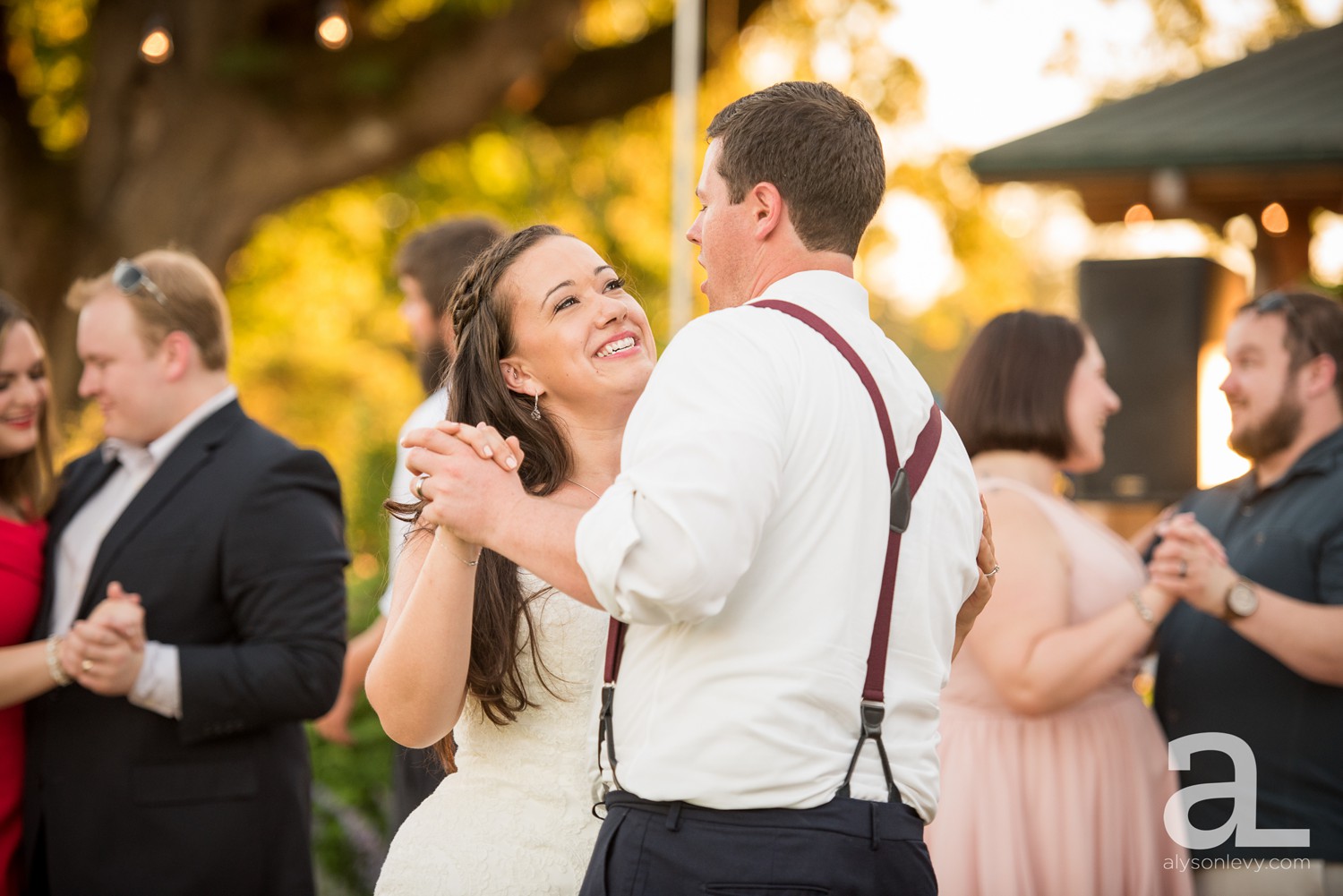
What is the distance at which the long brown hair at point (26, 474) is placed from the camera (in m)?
3.88

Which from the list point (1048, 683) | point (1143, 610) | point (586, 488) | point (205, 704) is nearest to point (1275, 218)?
point (1143, 610)

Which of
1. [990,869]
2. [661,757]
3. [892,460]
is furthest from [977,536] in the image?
[990,869]

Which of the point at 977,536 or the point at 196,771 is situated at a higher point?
the point at 977,536

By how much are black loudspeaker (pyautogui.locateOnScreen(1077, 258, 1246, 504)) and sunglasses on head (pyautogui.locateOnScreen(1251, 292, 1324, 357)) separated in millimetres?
2551

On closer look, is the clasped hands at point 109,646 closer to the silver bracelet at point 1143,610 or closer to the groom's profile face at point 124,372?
the groom's profile face at point 124,372

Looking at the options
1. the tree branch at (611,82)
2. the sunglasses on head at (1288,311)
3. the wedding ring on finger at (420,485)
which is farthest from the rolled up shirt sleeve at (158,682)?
the tree branch at (611,82)

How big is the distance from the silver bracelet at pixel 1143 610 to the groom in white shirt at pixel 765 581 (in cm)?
155

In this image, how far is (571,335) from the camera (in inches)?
111

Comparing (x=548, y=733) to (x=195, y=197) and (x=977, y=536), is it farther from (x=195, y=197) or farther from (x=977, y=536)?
(x=195, y=197)

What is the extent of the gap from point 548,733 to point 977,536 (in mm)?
965

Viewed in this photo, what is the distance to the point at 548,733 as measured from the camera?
2.75m

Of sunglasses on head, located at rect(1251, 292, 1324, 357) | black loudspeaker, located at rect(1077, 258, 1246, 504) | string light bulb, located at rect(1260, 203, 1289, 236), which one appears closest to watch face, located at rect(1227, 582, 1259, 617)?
sunglasses on head, located at rect(1251, 292, 1324, 357)

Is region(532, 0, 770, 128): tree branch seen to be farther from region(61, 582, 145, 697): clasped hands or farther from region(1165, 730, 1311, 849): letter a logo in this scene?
region(61, 582, 145, 697): clasped hands

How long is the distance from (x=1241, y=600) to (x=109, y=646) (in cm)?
295
